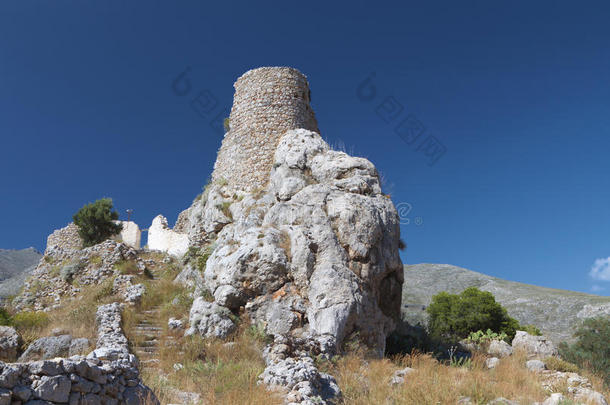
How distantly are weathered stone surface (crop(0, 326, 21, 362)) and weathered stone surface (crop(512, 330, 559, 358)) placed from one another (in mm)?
14979

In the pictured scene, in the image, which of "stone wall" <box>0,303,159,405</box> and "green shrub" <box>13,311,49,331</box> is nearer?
"stone wall" <box>0,303,159,405</box>

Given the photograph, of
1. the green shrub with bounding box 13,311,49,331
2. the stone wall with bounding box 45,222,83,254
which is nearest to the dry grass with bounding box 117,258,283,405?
the green shrub with bounding box 13,311,49,331

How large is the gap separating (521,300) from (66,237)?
116 feet

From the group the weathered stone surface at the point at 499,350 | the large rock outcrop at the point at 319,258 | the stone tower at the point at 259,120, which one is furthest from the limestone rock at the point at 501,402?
the stone tower at the point at 259,120

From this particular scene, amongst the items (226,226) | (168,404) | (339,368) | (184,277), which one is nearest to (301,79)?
(226,226)

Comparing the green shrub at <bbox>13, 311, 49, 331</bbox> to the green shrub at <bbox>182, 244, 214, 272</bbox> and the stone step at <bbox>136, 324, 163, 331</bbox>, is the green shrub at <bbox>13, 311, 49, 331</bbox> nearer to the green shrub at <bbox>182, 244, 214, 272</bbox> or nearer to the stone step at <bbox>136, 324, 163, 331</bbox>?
the stone step at <bbox>136, 324, 163, 331</bbox>

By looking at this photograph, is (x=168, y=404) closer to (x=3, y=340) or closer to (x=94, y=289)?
(x=3, y=340)

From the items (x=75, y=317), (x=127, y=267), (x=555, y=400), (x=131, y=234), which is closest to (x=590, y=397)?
(x=555, y=400)

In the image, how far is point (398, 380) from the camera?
24.5ft

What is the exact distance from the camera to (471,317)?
22.1 meters

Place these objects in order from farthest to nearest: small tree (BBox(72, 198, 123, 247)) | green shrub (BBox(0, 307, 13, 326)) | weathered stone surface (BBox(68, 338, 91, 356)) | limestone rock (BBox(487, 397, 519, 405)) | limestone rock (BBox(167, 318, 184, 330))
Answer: small tree (BBox(72, 198, 123, 247)) < green shrub (BBox(0, 307, 13, 326)) < limestone rock (BBox(167, 318, 184, 330)) < weathered stone surface (BBox(68, 338, 91, 356)) < limestone rock (BBox(487, 397, 519, 405))

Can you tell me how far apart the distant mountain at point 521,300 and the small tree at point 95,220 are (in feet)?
59.5

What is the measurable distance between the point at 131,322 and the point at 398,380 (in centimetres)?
815

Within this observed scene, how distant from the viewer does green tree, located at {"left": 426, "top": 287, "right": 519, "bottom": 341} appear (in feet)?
72.4
